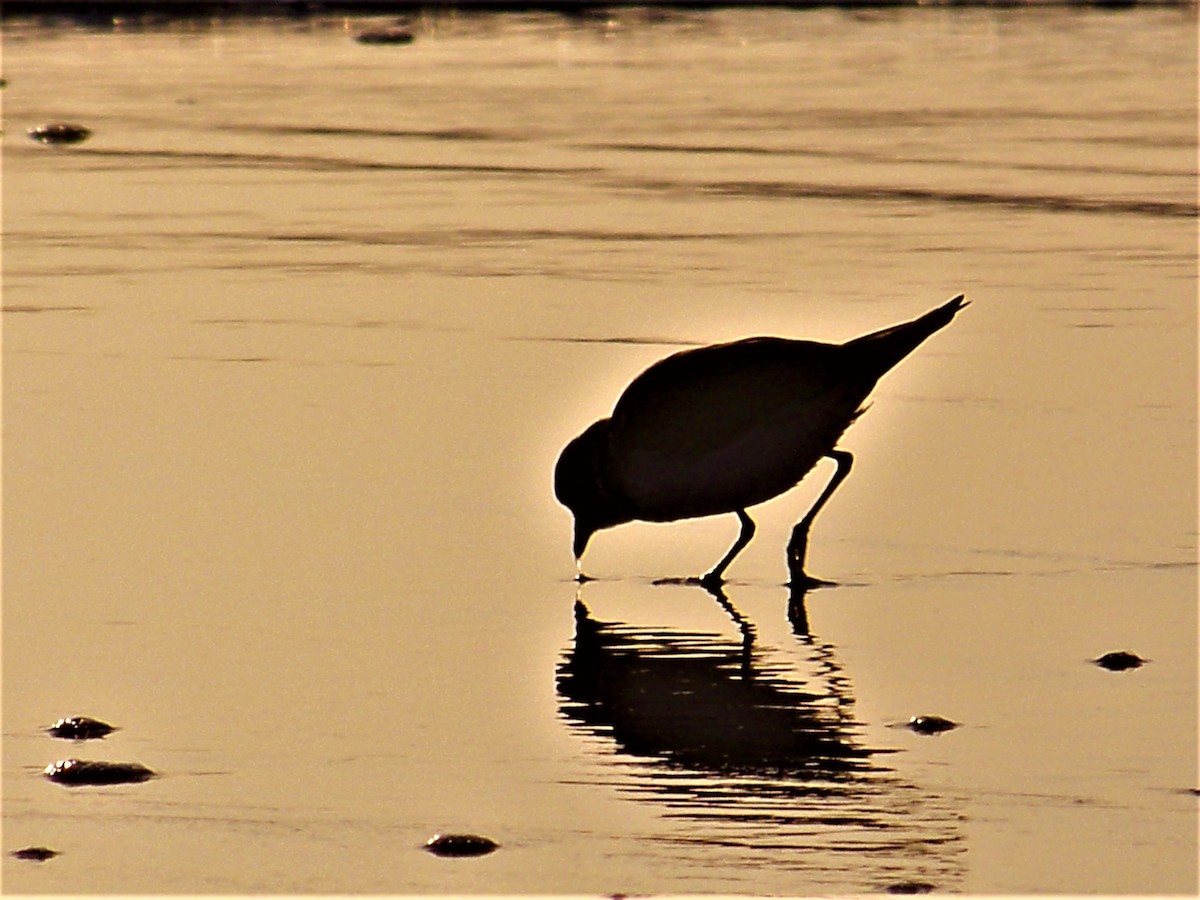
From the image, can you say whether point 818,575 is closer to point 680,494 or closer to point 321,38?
point 680,494

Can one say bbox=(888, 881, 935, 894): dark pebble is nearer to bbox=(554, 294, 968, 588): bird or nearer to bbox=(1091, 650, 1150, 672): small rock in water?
bbox=(1091, 650, 1150, 672): small rock in water

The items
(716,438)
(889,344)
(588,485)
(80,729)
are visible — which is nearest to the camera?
(80,729)

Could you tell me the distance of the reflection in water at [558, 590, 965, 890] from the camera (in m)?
5.38

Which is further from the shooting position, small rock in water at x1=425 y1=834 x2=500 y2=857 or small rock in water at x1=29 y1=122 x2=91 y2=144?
small rock in water at x1=29 y1=122 x2=91 y2=144

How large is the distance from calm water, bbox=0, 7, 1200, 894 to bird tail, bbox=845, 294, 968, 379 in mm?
538

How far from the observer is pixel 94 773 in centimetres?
589

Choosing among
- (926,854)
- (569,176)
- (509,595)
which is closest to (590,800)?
(926,854)

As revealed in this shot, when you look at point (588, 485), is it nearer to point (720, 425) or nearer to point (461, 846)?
point (720, 425)

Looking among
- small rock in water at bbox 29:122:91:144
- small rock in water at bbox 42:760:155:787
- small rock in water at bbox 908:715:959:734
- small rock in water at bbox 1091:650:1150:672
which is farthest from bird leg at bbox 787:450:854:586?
small rock in water at bbox 29:122:91:144

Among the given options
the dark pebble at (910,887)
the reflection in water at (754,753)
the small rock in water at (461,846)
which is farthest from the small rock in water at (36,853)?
the dark pebble at (910,887)

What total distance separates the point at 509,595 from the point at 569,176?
29.7 ft

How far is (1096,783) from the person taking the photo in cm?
579

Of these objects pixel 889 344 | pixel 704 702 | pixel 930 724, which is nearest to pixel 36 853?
pixel 704 702

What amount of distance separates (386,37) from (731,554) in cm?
2027
